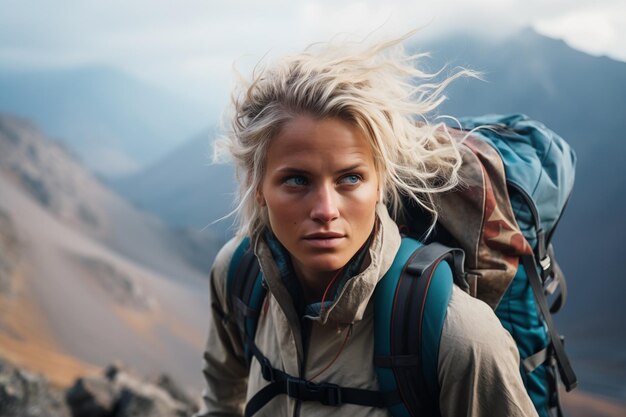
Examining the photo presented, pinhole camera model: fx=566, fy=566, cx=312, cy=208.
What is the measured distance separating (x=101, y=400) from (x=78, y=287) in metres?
28.4

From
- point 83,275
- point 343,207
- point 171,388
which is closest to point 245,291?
point 343,207

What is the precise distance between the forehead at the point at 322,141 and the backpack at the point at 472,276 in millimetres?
353

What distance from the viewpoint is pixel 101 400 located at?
15.7 ft

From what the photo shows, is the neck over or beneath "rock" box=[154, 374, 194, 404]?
beneath

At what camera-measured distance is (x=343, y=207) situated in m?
1.64

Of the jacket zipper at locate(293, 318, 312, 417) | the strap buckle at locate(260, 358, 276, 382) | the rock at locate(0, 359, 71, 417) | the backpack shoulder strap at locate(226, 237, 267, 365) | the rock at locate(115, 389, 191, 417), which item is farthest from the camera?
the rock at locate(115, 389, 191, 417)

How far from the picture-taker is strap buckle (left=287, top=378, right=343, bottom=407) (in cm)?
162

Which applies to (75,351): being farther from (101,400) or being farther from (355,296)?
(355,296)

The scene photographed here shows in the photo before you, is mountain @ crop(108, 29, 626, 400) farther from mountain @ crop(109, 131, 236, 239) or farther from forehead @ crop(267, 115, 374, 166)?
mountain @ crop(109, 131, 236, 239)

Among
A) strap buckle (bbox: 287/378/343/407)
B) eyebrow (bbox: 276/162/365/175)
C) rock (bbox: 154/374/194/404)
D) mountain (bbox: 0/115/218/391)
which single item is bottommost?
strap buckle (bbox: 287/378/343/407)

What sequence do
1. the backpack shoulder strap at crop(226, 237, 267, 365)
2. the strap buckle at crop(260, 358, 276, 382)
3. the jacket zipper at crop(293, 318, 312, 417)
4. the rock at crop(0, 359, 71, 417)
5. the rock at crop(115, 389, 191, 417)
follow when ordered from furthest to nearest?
the rock at crop(115, 389, 191, 417), the rock at crop(0, 359, 71, 417), the backpack shoulder strap at crop(226, 237, 267, 365), the strap buckle at crop(260, 358, 276, 382), the jacket zipper at crop(293, 318, 312, 417)

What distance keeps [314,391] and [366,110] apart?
2.74ft

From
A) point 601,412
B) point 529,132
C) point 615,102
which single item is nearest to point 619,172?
point 615,102

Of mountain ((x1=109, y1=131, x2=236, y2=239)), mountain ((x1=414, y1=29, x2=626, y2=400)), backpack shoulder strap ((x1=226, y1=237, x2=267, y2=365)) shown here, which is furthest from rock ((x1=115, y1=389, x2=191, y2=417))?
mountain ((x1=109, y1=131, x2=236, y2=239))
